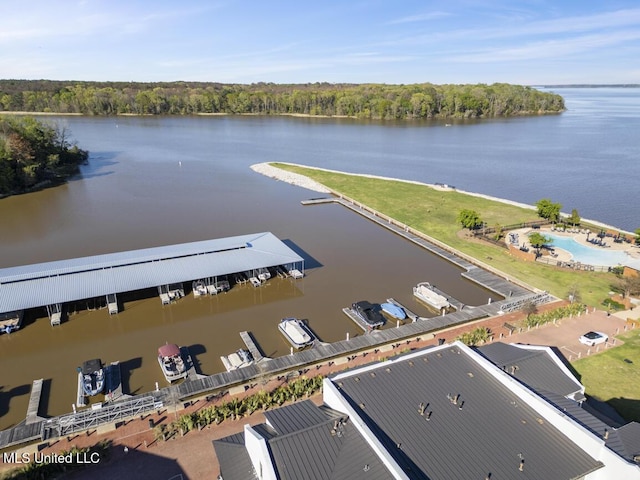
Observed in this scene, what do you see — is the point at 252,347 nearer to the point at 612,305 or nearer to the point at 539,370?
the point at 539,370

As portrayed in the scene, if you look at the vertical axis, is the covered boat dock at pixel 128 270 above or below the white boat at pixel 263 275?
above

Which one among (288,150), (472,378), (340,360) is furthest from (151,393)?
(288,150)

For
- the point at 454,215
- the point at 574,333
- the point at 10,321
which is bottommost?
the point at 574,333

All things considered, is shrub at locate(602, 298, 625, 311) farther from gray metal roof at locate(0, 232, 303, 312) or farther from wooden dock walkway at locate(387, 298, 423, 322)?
gray metal roof at locate(0, 232, 303, 312)

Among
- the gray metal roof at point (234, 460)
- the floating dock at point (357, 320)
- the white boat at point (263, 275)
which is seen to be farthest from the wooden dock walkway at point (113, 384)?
the floating dock at point (357, 320)

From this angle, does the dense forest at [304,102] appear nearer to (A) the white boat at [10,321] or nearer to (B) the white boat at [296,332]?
(B) the white boat at [296,332]
